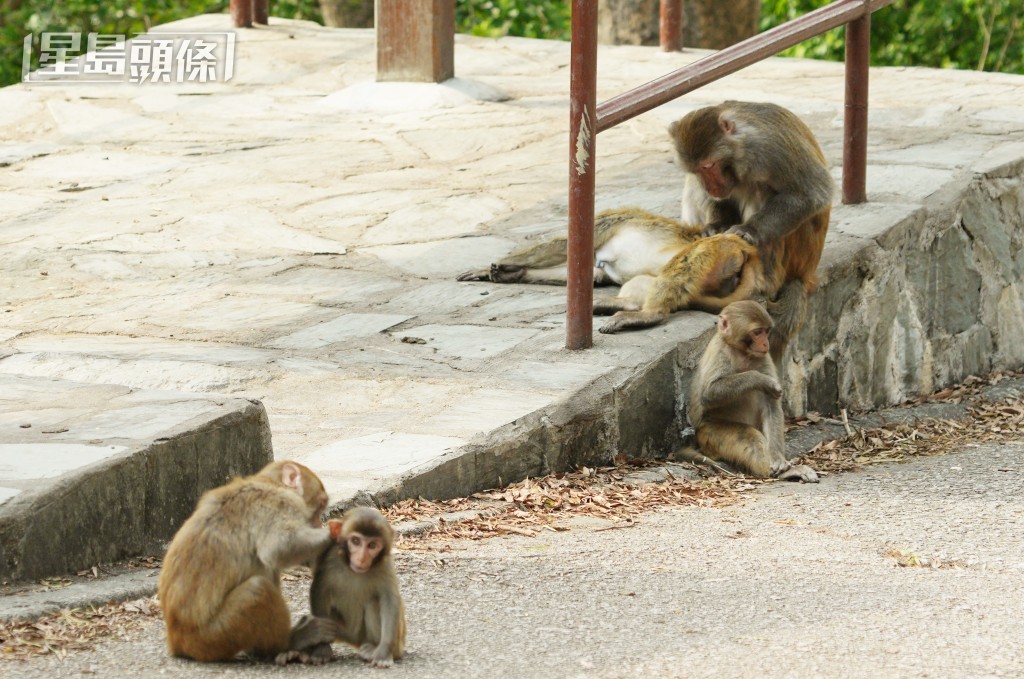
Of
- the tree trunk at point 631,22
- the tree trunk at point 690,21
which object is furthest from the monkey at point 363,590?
the tree trunk at point 631,22

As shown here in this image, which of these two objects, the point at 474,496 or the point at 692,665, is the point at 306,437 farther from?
the point at 692,665

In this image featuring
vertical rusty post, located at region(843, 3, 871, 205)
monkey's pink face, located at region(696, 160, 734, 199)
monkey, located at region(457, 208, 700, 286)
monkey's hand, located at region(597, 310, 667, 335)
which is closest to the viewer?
monkey's hand, located at region(597, 310, 667, 335)

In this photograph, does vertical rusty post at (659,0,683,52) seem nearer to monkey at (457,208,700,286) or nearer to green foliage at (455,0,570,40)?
monkey at (457,208,700,286)

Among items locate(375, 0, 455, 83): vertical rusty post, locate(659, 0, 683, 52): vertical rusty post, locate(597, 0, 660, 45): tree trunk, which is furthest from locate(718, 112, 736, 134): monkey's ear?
locate(597, 0, 660, 45): tree trunk

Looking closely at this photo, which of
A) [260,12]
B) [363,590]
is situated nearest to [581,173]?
[363,590]

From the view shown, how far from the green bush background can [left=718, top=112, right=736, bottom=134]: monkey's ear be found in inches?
376

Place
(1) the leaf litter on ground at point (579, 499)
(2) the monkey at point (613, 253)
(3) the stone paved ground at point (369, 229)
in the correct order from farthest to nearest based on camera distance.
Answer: (2) the monkey at point (613, 253) < (3) the stone paved ground at point (369, 229) < (1) the leaf litter on ground at point (579, 499)

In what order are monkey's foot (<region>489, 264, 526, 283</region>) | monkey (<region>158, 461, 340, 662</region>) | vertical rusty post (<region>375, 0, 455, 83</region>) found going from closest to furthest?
monkey (<region>158, 461, 340, 662</region>) → monkey's foot (<region>489, 264, 526, 283</region>) → vertical rusty post (<region>375, 0, 455, 83</region>)

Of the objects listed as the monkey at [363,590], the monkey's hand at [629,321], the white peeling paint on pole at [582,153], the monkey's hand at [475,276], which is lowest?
the monkey at [363,590]

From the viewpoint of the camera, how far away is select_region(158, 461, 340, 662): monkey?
313cm

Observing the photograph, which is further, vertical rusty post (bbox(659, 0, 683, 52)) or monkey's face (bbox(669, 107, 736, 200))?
vertical rusty post (bbox(659, 0, 683, 52))

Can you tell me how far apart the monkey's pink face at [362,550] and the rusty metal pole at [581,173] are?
2.48 meters

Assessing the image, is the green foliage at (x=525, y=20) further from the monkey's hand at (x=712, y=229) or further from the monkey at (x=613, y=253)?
the monkey's hand at (x=712, y=229)

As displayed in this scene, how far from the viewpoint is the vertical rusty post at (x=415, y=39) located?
9562 millimetres
